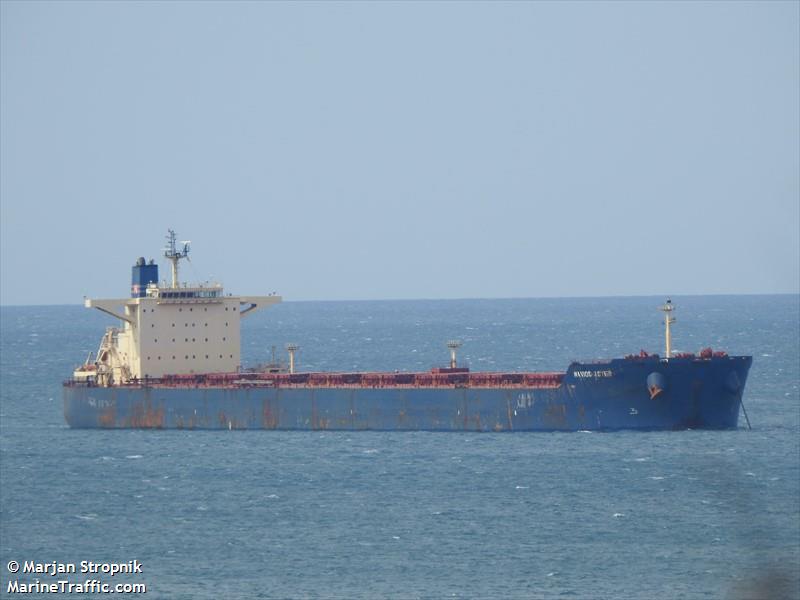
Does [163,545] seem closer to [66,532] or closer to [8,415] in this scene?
[66,532]

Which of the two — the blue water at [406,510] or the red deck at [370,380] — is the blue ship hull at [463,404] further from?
the blue water at [406,510]

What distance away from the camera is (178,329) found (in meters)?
59.1

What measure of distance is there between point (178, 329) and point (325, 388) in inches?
285

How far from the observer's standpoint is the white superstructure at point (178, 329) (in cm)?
5866

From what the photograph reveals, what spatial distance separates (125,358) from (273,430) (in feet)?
25.9

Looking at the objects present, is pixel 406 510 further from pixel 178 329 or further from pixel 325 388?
pixel 178 329

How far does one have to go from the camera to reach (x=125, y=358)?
6081 centimetres

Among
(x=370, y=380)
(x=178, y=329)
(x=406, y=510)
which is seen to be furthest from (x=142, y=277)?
(x=406, y=510)

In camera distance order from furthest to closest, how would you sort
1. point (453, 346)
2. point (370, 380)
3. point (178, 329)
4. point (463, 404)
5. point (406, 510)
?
point (178, 329), point (370, 380), point (453, 346), point (463, 404), point (406, 510)

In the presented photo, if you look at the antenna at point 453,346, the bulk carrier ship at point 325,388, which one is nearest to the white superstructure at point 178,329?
the bulk carrier ship at point 325,388

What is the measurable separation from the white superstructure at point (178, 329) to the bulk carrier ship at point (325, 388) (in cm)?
4

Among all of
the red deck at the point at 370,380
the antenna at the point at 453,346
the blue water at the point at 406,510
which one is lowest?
the blue water at the point at 406,510

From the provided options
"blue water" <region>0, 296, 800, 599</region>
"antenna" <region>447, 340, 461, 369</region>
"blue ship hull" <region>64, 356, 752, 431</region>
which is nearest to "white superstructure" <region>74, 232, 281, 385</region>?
"blue ship hull" <region>64, 356, 752, 431</region>

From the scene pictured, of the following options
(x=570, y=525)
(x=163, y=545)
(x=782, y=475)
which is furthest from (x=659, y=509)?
(x=163, y=545)
